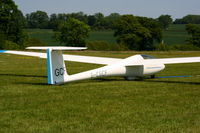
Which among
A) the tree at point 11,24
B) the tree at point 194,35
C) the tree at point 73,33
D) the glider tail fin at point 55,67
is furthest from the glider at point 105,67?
the tree at point 194,35

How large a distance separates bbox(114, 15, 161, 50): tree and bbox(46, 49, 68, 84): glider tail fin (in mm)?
74677

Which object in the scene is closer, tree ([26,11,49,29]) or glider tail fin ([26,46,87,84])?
glider tail fin ([26,46,87,84])

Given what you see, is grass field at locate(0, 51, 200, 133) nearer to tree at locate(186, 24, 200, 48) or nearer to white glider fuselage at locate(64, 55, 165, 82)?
white glider fuselage at locate(64, 55, 165, 82)

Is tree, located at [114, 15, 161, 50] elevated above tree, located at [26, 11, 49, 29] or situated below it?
below

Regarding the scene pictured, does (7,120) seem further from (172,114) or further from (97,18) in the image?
(97,18)

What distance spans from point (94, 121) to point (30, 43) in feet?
241

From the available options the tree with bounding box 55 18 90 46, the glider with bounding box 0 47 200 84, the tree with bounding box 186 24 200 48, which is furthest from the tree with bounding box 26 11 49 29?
the glider with bounding box 0 47 200 84

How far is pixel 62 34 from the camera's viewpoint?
9006 cm

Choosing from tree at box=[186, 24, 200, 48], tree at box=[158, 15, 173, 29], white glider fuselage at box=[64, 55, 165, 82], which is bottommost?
white glider fuselage at box=[64, 55, 165, 82]

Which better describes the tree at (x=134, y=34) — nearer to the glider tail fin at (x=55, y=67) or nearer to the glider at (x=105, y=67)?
the glider at (x=105, y=67)

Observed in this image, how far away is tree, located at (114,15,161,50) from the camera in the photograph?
87875mm

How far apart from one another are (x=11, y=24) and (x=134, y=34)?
2838cm

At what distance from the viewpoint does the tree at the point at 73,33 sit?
288 feet

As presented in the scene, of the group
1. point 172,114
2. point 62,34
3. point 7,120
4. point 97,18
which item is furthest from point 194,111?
point 97,18
